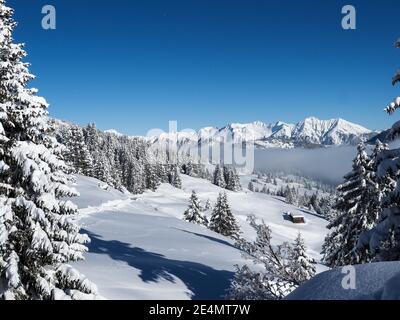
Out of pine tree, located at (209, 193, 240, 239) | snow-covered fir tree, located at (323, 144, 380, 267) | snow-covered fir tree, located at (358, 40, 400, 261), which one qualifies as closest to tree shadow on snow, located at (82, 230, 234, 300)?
snow-covered fir tree, located at (323, 144, 380, 267)

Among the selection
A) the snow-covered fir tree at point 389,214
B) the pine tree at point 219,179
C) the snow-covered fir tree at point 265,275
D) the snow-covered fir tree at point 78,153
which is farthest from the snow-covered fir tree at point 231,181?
Result: the snow-covered fir tree at point 265,275

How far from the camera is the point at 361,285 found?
5031 millimetres

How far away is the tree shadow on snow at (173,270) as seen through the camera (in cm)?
2212

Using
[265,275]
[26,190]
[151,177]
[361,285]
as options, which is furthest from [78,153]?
[361,285]

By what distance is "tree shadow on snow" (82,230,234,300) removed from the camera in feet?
72.6

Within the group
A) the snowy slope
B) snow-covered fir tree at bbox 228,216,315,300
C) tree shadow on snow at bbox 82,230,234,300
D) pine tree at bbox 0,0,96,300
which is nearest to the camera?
the snowy slope

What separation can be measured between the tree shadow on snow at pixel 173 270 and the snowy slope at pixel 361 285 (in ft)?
49.1

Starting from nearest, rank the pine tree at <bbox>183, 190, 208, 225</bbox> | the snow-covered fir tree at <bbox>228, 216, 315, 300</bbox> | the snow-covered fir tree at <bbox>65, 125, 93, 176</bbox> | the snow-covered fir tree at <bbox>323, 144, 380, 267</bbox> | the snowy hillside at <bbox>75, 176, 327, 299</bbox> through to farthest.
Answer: the snow-covered fir tree at <bbox>228, 216, 315, 300</bbox>, the snowy hillside at <bbox>75, 176, 327, 299</bbox>, the snow-covered fir tree at <bbox>323, 144, 380, 267</bbox>, the pine tree at <bbox>183, 190, 208, 225</bbox>, the snow-covered fir tree at <bbox>65, 125, 93, 176</bbox>

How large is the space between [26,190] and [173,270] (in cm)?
1480

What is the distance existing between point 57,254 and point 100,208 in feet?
148

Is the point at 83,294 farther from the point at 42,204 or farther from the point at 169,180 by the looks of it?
the point at 169,180

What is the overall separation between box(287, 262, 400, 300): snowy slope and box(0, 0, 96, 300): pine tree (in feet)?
27.8

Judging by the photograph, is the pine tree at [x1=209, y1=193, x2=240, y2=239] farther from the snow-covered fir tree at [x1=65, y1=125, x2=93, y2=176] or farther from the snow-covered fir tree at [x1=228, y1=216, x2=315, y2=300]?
the snow-covered fir tree at [x1=65, y1=125, x2=93, y2=176]
